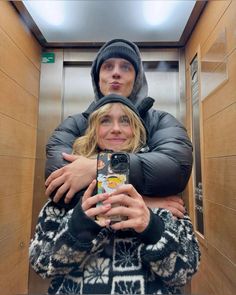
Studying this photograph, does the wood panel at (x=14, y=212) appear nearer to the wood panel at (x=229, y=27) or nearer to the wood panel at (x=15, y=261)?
the wood panel at (x=15, y=261)

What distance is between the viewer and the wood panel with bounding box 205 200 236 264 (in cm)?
68

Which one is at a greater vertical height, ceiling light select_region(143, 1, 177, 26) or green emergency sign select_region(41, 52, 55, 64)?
ceiling light select_region(143, 1, 177, 26)

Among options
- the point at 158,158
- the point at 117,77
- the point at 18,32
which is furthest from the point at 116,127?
the point at 18,32

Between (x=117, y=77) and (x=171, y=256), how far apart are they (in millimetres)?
521

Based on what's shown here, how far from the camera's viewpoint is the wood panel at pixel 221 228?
683mm

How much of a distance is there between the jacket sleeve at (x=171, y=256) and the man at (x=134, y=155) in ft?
0.27

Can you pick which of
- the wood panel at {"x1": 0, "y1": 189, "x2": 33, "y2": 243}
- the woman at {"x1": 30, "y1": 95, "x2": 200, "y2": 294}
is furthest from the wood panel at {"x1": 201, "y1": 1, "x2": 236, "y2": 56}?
the wood panel at {"x1": 0, "y1": 189, "x2": 33, "y2": 243}

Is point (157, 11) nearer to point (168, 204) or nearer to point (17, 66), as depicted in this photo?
point (17, 66)

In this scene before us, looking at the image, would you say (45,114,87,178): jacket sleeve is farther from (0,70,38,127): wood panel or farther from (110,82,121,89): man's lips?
(0,70,38,127): wood panel

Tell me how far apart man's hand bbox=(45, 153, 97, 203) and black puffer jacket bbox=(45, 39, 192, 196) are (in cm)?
3

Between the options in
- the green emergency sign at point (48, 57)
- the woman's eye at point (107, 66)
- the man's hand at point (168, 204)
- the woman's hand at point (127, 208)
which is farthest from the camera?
the green emergency sign at point (48, 57)

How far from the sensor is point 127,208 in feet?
1.35

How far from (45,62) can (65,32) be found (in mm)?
142

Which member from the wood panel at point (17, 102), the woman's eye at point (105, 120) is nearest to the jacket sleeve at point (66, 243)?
the woman's eye at point (105, 120)
